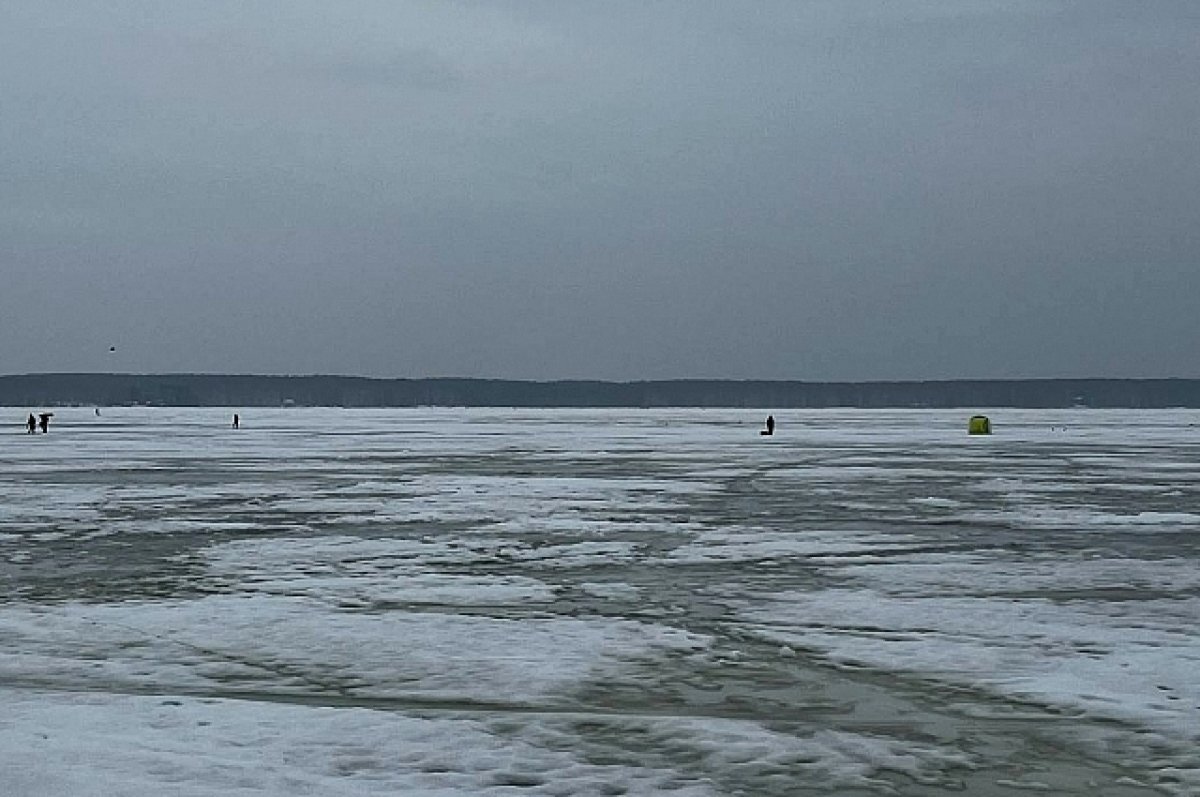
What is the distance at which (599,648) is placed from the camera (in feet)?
29.3

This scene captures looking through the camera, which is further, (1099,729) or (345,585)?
(345,585)

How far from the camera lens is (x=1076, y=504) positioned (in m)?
20.2

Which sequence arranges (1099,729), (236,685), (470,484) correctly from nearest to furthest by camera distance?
(1099,729) → (236,685) → (470,484)

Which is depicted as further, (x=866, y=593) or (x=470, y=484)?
(x=470, y=484)

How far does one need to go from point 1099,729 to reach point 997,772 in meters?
1.11

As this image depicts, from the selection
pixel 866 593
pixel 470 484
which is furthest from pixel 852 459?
pixel 866 593

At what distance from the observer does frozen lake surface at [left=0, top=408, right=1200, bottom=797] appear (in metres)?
6.17

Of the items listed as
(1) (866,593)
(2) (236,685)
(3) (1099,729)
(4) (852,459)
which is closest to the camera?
(3) (1099,729)

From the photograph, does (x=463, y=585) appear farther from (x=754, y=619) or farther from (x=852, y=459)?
(x=852, y=459)

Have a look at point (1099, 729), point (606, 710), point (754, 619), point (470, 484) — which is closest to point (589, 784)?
point (606, 710)

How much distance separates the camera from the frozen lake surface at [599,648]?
20.2 feet

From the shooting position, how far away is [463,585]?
11.8m

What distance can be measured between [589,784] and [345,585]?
637cm

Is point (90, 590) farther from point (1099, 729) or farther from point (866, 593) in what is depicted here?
point (1099, 729)
